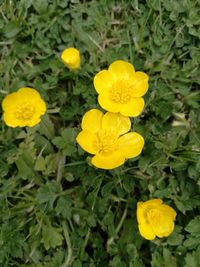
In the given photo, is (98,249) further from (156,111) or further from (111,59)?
(111,59)

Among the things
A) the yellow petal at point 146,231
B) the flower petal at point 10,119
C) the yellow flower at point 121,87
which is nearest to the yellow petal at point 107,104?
the yellow flower at point 121,87

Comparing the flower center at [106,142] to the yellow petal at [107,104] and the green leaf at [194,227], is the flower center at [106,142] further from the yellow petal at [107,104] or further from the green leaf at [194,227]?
the green leaf at [194,227]

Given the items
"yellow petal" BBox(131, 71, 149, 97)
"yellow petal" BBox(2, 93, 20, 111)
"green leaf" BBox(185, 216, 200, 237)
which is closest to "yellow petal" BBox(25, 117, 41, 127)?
"yellow petal" BBox(2, 93, 20, 111)

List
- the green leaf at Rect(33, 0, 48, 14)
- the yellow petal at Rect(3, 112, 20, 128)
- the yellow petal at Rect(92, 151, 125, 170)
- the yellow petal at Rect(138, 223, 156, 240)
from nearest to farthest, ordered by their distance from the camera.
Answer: the yellow petal at Rect(92, 151, 125, 170) < the yellow petal at Rect(138, 223, 156, 240) < the yellow petal at Rect(3, 112, 20, 128) < the green leaf at Rect(33, 0, 48, 14)

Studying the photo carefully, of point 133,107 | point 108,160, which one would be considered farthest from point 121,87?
point 108,160

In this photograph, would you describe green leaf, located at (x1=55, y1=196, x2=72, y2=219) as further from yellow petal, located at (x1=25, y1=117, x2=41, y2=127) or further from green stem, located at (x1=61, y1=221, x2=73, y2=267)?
yellow petal, located at (x1=25, y1=117, x2=41, y2=127)

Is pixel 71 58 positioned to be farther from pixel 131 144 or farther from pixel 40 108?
pixel 131 144

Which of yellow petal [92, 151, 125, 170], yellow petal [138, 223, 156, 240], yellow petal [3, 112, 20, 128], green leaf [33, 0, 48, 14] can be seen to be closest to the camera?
yellow petal [92, 151, 125, 170]
